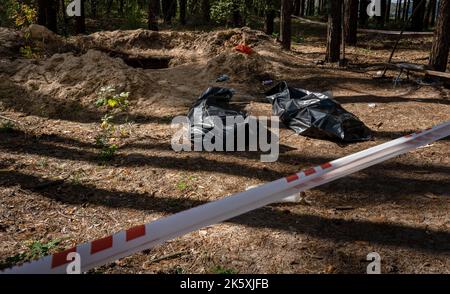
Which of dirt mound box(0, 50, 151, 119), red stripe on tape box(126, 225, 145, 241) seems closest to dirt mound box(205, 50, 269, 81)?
dirt mound box(0, 50, 151, 119)

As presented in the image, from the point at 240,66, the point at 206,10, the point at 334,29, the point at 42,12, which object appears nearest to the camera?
the point at 240,66

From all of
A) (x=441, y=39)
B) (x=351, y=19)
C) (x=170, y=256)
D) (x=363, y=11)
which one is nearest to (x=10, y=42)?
(x=170, y=256)

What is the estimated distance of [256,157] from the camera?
5.35 m

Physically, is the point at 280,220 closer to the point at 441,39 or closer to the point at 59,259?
the point at 59,259

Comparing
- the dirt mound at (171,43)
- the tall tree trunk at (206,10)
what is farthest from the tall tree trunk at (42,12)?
the tall tree trunk at (206,10)

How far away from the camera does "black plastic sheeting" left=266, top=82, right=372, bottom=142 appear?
5.71 m

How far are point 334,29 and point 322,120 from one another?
642 centimetres

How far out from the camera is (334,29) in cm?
1112

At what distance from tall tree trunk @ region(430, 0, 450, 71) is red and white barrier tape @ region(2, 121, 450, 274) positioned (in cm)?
638

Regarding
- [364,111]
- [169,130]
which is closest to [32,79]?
[169,130]

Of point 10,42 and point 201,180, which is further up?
point 10,42

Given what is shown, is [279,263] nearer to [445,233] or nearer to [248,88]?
[445,233]

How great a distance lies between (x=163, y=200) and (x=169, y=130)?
2.17 meters

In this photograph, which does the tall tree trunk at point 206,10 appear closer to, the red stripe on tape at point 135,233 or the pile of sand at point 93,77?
the pile of sand at point 93,77
